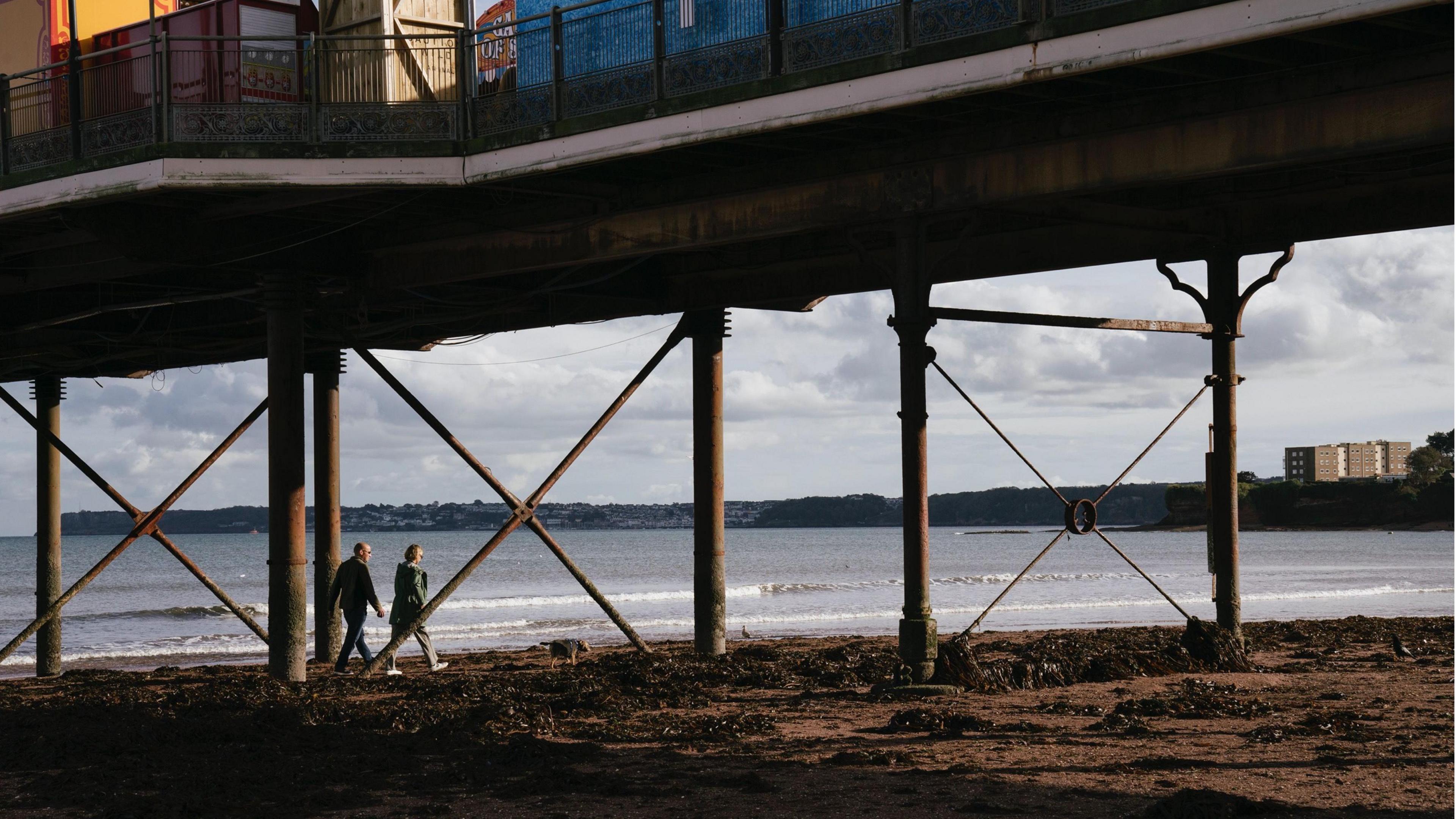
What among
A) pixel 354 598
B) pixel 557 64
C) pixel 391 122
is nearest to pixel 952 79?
pixel 557 64

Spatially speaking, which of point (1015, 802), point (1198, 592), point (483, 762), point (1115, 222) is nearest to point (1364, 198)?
point (1115, 222)

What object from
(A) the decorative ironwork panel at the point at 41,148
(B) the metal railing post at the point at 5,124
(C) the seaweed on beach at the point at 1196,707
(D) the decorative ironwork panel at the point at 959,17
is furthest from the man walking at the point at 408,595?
(D) the decorative ironwork panel at the point at 959,17

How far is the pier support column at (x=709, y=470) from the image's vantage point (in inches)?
734

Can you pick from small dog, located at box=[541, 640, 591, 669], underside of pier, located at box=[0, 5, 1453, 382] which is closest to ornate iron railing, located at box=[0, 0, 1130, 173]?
underside of pier, located at box=[0, 5, 1453, 382]

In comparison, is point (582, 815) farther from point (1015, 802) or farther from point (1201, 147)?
point (1201, 147)

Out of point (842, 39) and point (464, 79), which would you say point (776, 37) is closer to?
point (842, 39)

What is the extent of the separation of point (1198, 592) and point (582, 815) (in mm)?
46412

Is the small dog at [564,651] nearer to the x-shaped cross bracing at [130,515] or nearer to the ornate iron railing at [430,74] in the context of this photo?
the x-shaped cross bracing at [130,515]

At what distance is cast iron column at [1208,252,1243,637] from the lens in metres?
15.9

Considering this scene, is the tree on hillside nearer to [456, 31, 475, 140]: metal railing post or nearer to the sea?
the sea

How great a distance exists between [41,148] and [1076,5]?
10.1m

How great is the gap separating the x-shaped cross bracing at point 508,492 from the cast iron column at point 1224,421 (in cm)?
616

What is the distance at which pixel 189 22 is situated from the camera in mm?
15477

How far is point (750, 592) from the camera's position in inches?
2379
